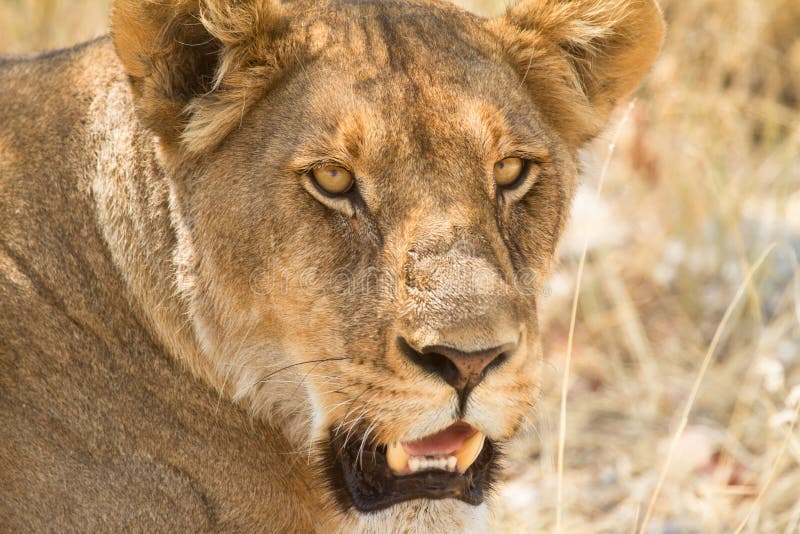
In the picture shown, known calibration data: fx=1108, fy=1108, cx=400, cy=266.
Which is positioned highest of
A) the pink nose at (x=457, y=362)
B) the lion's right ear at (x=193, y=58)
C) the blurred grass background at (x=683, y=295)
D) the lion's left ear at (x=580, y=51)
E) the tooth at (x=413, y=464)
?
the lion's right ear at (x=193, y=58)

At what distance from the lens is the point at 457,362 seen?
2668 mm

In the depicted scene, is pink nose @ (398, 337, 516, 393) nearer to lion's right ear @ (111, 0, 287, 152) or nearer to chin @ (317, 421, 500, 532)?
chin @ (317, 421, 500, 532)

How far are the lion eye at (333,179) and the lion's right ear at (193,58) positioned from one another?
0.31m

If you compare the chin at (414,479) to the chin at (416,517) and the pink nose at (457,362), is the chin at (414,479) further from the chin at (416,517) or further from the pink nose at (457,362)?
the pink nose at (457,362)

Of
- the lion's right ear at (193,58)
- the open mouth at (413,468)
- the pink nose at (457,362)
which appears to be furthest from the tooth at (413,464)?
the lion's right ear at (193,58)

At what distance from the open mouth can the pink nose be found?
226mm

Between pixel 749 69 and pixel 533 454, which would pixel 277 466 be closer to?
pixel 533 454

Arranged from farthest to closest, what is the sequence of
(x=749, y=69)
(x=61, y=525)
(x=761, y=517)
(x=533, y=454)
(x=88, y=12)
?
(x=749, y=69), (x=88, y=12), (x=533, y=454), (x=761, y=517), (x=61, y=525)

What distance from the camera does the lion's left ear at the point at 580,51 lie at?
3.49 m

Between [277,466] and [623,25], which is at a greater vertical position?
[623,25]

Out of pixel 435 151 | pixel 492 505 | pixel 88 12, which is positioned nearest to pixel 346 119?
pixel 435 151

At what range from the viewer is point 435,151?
3.02 metres

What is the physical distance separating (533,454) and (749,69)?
4.15 m

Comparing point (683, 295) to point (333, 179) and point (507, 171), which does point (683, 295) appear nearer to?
point (507, 171)
